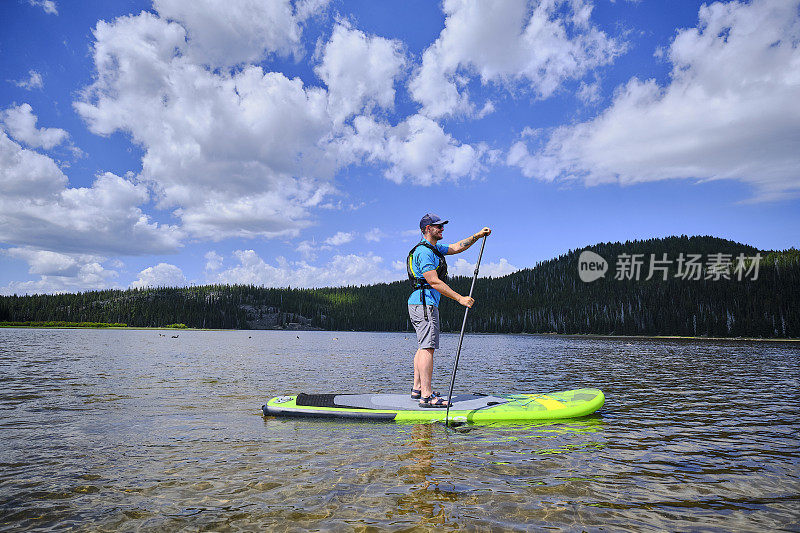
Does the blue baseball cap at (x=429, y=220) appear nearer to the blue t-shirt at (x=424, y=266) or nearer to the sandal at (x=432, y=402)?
the blue t-shirt at (x=424, y=266)

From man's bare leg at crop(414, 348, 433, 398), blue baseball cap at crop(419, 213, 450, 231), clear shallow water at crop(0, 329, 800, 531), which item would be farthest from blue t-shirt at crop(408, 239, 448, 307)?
clear shallow water at crop(0, 329, 800, 531)

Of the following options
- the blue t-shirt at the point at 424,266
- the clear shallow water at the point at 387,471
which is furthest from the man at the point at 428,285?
the clear shallow water at the point at 387,471

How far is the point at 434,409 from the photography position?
11.1 meters

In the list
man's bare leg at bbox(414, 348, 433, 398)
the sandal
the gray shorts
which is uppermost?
the gray shorts

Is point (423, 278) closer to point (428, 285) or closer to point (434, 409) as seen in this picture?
point (428, 285)

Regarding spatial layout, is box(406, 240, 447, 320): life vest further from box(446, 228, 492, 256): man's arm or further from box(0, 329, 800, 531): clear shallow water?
box(0, 329, 800, 531): clear shallow water

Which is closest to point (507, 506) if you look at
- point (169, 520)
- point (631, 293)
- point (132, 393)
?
point (169, 520)

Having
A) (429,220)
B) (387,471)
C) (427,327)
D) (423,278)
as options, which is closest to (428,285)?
(423,278)

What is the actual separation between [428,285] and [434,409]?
3187 mm

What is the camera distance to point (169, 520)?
5.08 meters

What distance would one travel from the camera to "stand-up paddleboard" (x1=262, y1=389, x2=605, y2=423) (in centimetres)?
1094

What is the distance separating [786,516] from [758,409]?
10.3m

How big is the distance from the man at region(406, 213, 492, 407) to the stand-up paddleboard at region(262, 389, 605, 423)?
0.54 metres

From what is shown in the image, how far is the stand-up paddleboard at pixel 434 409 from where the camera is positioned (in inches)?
431
